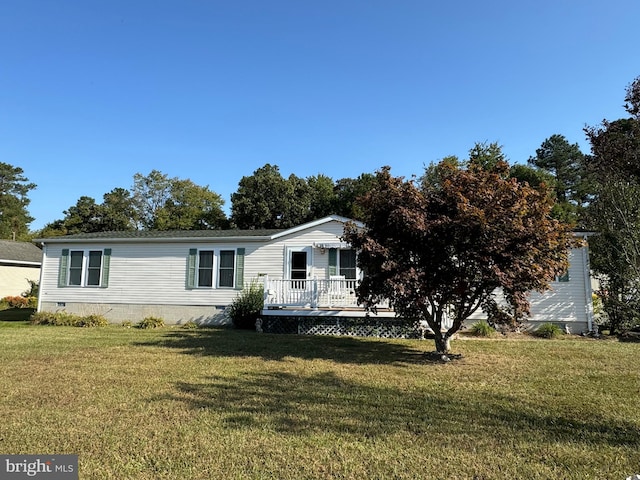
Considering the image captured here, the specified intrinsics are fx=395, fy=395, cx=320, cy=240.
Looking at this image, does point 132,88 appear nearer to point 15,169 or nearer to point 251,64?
point 251,64

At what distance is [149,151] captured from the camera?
1967 cm

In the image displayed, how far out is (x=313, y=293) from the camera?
41.9 ft

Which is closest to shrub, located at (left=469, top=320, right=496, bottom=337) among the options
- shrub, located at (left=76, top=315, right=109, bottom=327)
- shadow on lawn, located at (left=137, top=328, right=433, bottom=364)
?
shadow on lawn, located at (left=137, top=328, right=433, bottom=364)

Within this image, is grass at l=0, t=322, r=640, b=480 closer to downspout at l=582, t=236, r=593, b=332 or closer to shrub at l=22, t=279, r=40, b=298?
downspout at l=582, t=236, r=593, b=332

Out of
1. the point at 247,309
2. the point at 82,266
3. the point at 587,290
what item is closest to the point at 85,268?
the point at 82,266

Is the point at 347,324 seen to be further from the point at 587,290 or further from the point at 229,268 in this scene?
the point at 587,290

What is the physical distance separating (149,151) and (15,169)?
40.7 metres

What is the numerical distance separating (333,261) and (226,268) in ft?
13.6

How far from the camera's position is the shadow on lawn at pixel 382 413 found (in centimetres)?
416

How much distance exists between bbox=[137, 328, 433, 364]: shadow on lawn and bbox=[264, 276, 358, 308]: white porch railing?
1.18 m

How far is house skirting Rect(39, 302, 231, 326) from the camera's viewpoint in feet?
49.1

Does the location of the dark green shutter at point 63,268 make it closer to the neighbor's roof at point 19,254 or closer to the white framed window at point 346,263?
→ the neighbor's roof at point 19,254

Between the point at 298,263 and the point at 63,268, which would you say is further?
the point at 63,268

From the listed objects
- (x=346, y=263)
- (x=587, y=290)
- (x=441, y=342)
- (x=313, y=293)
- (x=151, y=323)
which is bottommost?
(x=151, y=323)
